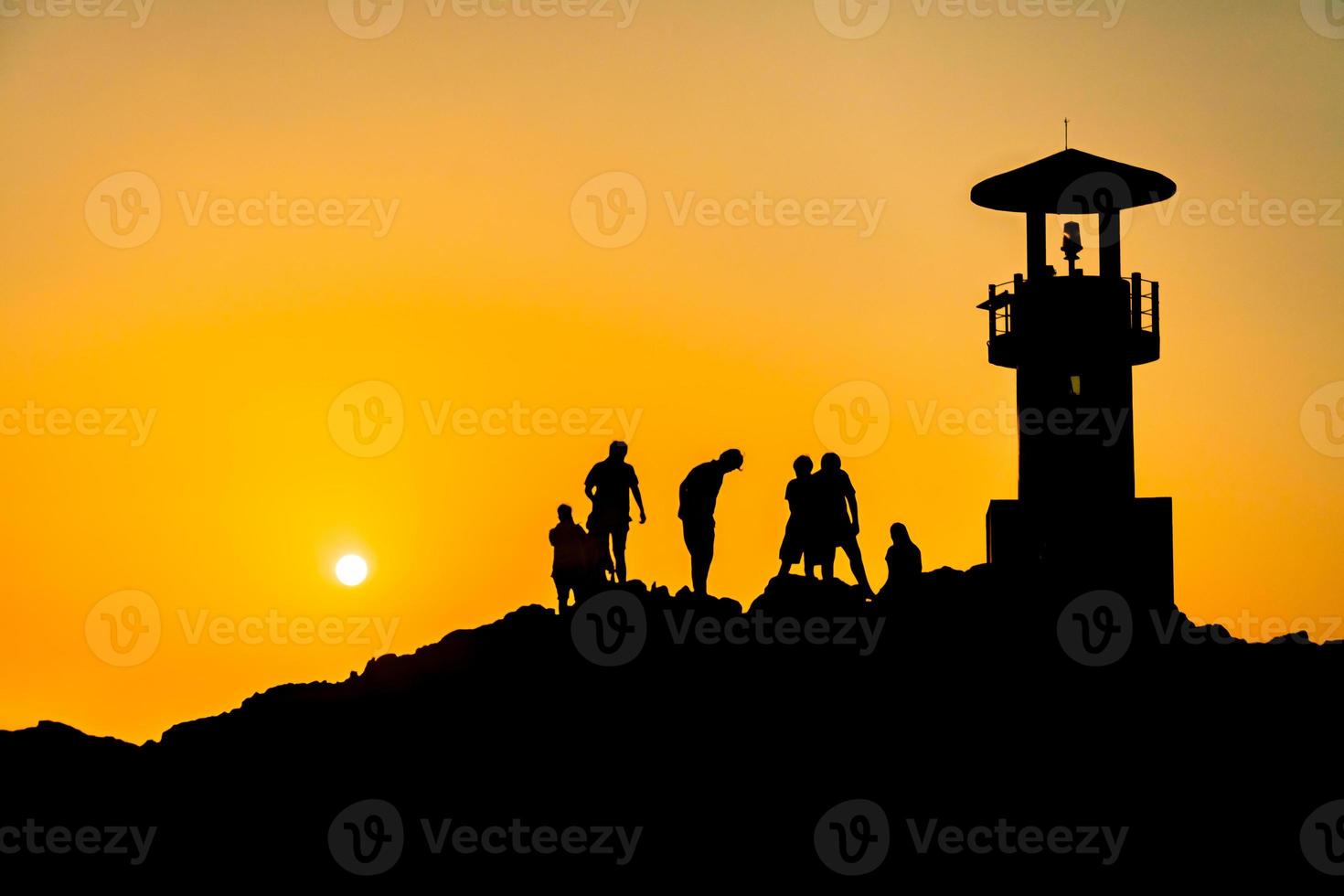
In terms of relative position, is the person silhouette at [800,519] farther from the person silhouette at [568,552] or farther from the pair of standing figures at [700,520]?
the person silhouette at [568,552]

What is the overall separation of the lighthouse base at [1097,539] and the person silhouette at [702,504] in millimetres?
9575

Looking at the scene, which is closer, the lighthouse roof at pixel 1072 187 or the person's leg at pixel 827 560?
the person's leg at pixel 827 560

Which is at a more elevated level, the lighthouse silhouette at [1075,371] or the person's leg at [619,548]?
the lighthouse silhouette at [1075,371]

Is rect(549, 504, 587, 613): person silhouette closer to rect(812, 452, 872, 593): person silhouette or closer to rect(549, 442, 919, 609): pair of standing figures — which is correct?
rect(549, 442, 919, 609): pair of standing figures

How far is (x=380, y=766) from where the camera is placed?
2594cm

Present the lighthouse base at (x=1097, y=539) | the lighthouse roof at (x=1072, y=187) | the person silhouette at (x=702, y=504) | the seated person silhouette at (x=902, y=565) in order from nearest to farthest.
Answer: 1. the person silhouette at (x=702, y=504)
2. the seated person silhouette at (x=902, y=565)
3. the lighthouse base at (x=1097, y=539)
4. the lighthouse roof at (x=1072, y=187)

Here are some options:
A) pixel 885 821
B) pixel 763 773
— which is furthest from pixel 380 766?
pixel 885 821

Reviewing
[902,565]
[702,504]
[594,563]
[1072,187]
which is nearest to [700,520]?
[702,504]

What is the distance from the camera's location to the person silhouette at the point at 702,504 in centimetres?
2253

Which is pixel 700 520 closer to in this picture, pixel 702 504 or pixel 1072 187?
pixel 702 504

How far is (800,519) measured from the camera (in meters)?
23.3

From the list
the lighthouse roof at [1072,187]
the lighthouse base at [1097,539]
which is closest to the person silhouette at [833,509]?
the lighthouse base at [1097,539]

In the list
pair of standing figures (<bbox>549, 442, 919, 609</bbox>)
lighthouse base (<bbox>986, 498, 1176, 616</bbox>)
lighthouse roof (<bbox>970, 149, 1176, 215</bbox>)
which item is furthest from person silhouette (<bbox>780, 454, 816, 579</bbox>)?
lighthouse roof (<bbox>970, 149, 1176, 215</bbox>)

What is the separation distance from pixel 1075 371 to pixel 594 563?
1361cm
